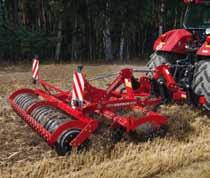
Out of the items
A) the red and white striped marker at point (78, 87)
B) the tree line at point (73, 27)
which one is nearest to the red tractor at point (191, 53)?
the red and white striped marker at point (78, 87)

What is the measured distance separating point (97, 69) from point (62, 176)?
9940 millimetres

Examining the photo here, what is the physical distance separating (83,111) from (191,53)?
7.80 ft

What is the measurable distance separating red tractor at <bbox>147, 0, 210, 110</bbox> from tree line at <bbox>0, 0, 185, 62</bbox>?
9.30 metres

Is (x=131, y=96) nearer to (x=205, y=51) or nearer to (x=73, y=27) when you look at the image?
(x=205, y=51)

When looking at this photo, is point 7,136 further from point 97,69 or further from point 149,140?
point 97,69

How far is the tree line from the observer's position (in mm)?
16188

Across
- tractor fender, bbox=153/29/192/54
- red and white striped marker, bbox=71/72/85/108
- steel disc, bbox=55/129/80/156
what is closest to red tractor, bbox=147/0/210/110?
tractor fender, bbox=153/29/192/54

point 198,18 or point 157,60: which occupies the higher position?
point 198,18

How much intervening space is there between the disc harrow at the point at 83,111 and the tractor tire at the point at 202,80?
0.26 m

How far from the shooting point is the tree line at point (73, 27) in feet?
53.1

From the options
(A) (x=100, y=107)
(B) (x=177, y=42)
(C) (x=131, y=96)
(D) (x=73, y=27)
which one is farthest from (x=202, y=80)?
(D) (x=73, y=27)

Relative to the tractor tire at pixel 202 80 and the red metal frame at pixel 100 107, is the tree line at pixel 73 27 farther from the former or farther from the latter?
the tractor tire at pixel 202 80

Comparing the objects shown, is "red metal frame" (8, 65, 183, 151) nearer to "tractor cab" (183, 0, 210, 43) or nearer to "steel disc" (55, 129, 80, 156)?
"steel disc" (55, 129, 80, 156)

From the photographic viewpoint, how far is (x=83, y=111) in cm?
534
